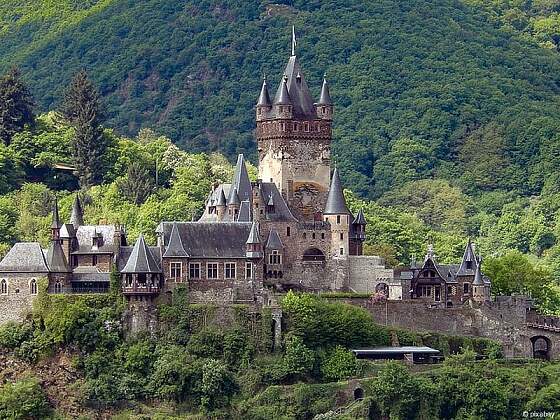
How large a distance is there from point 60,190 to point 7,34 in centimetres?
7007

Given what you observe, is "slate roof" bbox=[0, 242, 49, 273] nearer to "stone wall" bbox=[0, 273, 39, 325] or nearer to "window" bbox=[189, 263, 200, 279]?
"stone wall" bbox=[0, 273, 39, 325]

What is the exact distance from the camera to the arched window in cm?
9438

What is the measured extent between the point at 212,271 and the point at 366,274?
24.7 feet

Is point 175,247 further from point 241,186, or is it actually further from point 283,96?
point 283,96

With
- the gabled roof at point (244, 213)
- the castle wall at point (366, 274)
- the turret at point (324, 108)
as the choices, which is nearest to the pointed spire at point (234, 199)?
the gabled roof at point (244, 213)

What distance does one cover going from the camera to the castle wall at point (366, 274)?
9406cm

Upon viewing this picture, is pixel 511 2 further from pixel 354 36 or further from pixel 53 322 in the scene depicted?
pixel 53 322

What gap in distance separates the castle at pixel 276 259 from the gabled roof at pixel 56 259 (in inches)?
1.7

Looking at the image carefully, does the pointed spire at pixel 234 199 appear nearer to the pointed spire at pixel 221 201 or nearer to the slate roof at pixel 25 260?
the pointed spire at pixel 221 201

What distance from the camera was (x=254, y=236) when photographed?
91.1m

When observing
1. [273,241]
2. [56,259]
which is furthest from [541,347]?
[56,259]

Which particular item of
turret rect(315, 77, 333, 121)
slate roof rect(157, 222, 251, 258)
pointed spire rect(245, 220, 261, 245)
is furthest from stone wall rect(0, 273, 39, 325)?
turret rect(315, 77, 333, 121)

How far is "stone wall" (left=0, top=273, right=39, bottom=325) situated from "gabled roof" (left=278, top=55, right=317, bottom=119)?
50.5 ft

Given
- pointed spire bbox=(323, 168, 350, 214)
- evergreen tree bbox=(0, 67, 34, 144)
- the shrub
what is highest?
evergreen tree bbox=(0, 67, 34, 144)
